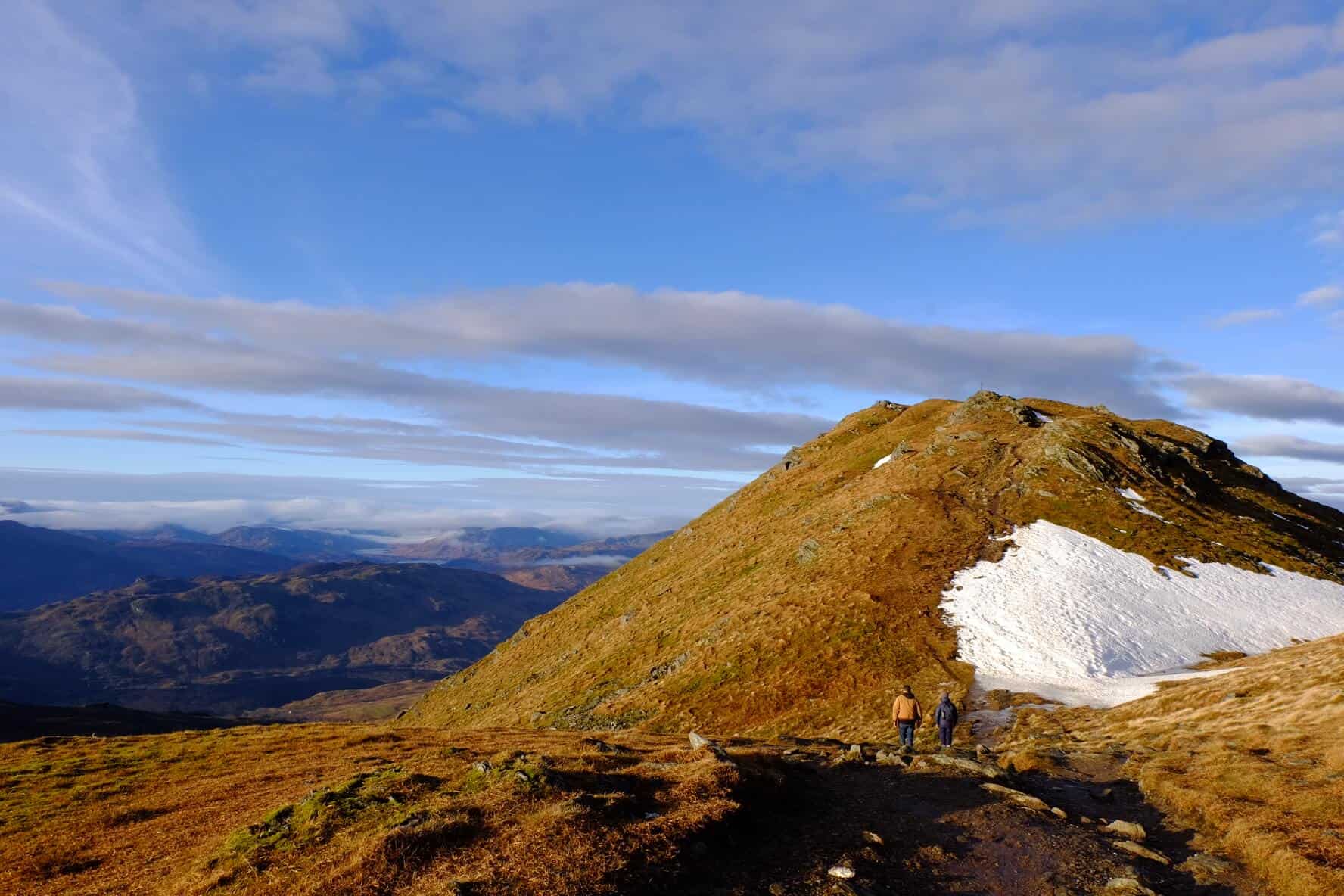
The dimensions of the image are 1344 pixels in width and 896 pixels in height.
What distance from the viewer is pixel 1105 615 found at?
46312 millimetres

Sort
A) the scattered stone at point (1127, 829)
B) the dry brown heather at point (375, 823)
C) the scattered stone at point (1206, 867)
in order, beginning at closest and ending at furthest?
the dry brown heather at point (375, 823) → the scattered stone at point (1206, 867) → the scattered stone at point (1127, 829)

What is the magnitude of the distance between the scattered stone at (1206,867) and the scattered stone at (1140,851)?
33cm

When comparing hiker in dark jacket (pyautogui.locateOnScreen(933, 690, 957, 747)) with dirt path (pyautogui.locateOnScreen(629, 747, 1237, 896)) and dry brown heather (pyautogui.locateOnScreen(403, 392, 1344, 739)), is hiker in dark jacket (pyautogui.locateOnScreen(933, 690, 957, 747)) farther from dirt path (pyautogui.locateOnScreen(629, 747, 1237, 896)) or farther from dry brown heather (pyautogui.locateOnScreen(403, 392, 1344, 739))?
dirt path (pyautogui.locateOnScreen(629, 747, 1237, 896))

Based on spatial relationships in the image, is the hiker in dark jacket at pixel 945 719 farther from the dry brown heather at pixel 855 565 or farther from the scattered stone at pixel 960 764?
the dry brown heather at pixel 855 565

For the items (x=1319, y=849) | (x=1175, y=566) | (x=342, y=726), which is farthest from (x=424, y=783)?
(x=1175, y=566)

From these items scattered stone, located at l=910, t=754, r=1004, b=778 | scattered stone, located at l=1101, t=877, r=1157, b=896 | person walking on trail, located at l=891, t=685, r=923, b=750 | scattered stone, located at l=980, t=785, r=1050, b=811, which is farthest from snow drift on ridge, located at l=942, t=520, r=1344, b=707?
scattered stone, located at l=1101, t=877, r=1157, b=896

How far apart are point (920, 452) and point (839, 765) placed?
54419 millimetres

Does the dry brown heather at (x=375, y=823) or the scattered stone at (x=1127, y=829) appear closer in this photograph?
the dry brown heather at (x=375, y=823)

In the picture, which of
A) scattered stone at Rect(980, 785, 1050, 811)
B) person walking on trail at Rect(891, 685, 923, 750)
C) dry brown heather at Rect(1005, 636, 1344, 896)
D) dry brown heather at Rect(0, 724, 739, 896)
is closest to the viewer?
dry brown heather at Rect(0, 724, 739, 896)

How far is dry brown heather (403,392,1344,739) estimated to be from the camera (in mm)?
44438

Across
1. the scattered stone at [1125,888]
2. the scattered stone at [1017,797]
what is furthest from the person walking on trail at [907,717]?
the scattered stone at [1125,888]

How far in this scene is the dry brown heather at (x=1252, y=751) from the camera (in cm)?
1797

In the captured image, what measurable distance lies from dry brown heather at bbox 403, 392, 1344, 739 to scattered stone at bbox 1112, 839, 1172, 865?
17.8 m

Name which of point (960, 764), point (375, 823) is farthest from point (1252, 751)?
point (375, 823)
